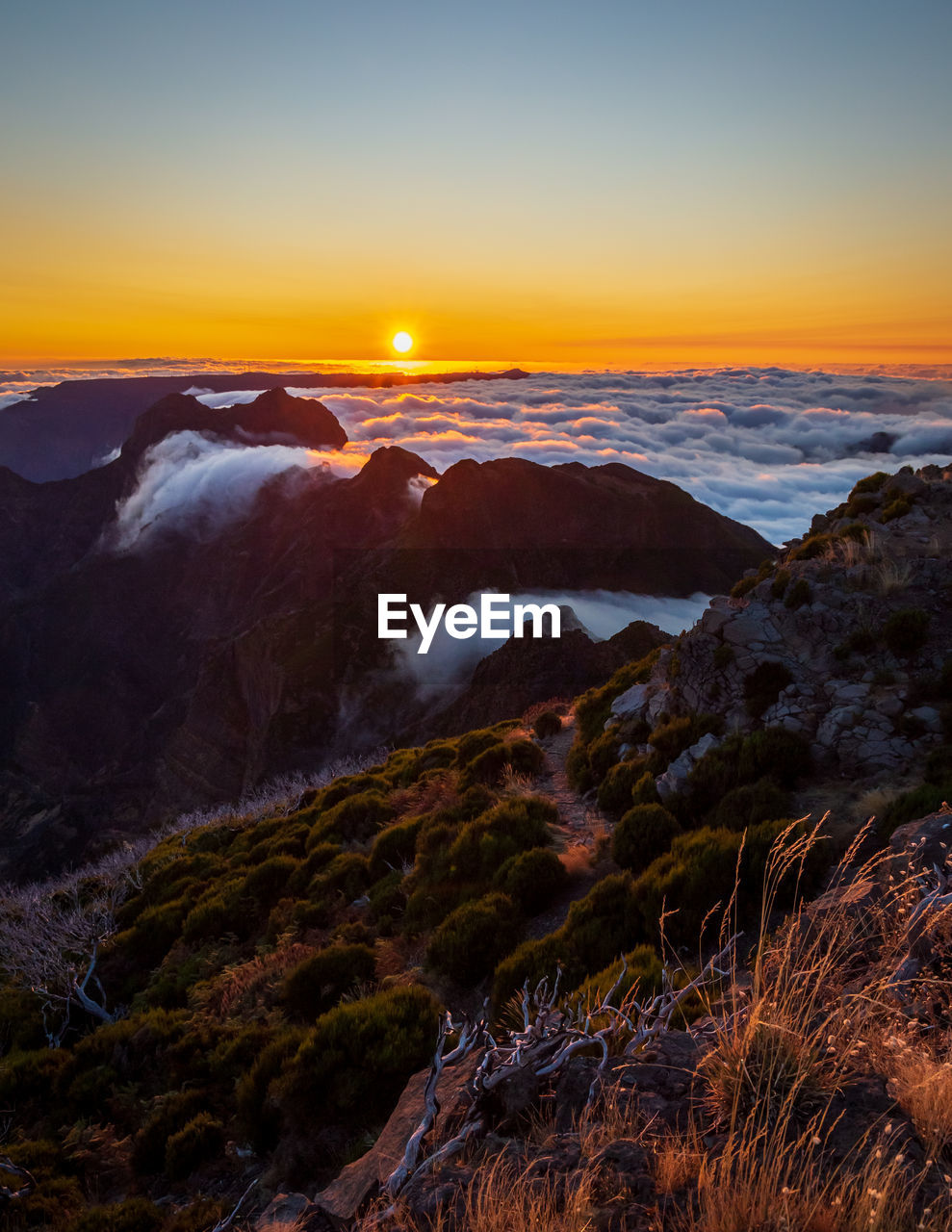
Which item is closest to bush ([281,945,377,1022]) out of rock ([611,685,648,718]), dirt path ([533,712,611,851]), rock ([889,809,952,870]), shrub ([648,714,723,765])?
dirt path ([533,712,611,851])

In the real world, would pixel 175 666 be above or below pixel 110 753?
above

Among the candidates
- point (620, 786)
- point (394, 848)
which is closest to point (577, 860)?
point (620, 786)

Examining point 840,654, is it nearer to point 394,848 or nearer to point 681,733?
point 681,733

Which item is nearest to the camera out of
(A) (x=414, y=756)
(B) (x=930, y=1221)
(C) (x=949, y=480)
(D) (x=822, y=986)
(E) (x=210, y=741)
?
(B) (x=930, y=1221)

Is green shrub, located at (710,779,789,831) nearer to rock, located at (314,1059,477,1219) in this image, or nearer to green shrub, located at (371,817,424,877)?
rock, located at (314,1059,477,1219)

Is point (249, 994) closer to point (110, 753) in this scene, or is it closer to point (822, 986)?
point (822, 986)

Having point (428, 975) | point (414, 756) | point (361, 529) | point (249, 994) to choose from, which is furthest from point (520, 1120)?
point (361, 529)
